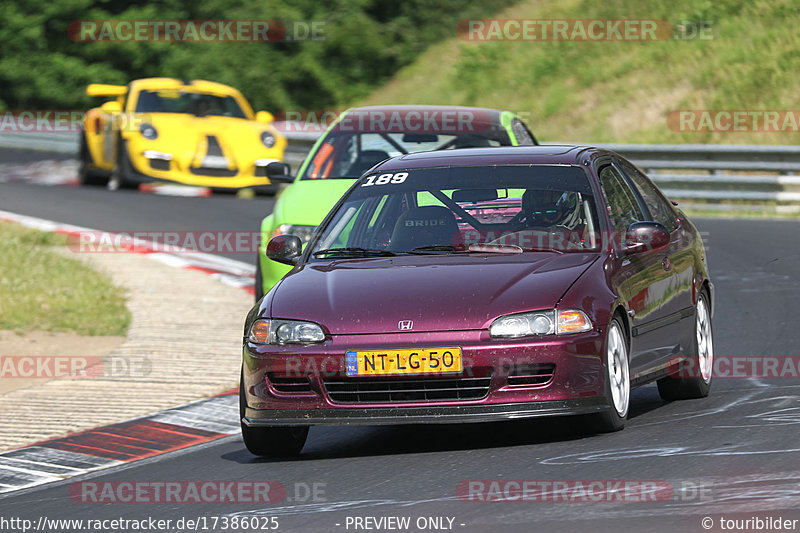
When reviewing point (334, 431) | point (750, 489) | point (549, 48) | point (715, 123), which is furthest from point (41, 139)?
point (750, 489)

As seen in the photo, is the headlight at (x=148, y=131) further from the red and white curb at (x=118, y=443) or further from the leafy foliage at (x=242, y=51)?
the leafy foliage at (x=242, y=51)

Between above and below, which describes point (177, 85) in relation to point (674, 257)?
below

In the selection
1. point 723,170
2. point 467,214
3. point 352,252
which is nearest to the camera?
point 352,252

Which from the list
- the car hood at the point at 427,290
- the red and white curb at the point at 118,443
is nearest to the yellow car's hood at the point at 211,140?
the red and white curb at the point at 118,443

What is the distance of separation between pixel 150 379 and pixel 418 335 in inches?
152

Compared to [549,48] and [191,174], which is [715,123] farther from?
[191,174]

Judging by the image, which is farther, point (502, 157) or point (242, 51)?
point (242, 51)

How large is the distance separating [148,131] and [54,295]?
800 centimetres

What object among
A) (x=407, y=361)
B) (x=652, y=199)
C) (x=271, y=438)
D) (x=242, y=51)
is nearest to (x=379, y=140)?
(x=652, y=199)

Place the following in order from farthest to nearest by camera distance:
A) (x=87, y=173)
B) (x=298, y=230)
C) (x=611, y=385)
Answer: (x=87, y=173), (x=298, y=230), (x=611, y=385)

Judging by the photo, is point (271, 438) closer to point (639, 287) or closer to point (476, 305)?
point (476, 305)

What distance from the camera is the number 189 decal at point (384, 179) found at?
827 centimetres

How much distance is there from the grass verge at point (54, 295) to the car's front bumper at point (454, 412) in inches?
223

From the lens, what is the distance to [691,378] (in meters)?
8.39
